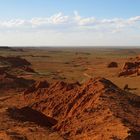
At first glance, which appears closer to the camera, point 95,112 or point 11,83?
point 95,112

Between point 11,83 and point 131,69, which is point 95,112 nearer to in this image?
point 11,83

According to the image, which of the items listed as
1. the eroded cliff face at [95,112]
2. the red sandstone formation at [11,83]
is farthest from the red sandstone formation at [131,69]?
the eroded cliff face at [95,112]

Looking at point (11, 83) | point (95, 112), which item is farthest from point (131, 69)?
point (95, 112)

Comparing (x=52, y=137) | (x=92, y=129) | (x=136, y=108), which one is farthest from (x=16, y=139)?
(x=136, y=108)

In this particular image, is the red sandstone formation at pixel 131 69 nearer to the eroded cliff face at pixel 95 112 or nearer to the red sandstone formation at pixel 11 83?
the red sandstone formation at pixel 11 83

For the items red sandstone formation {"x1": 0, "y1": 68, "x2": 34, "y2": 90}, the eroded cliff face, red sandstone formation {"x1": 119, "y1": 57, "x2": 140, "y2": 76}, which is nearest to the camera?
the eroded cliff face

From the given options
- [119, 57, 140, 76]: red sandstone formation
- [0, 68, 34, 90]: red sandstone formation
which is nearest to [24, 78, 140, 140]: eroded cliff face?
[0, 68, 34, 90]: red sandstone formation

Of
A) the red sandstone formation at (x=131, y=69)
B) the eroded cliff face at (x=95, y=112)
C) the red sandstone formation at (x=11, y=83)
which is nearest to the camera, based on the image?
the eroded cliff face at (x=95, y=112)

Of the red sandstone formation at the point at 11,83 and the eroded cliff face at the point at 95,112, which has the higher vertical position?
the eroded cliff face at the point at 95,112

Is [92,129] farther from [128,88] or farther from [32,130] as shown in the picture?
[128,88]

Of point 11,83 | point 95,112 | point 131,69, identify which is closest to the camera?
point 95,112

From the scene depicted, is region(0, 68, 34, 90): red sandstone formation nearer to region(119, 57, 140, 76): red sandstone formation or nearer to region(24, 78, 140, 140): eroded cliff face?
region(24, 78, 140, 140): eroded cliff face

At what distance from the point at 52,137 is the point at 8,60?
49547mm

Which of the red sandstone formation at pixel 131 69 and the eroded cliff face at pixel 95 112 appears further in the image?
the red sandstone formation at pixel 131 69
